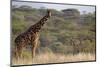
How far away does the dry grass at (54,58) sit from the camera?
254cm

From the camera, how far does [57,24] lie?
106 inches

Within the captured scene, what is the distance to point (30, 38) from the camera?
101 inches

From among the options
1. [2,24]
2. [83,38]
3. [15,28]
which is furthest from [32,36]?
[83,38]

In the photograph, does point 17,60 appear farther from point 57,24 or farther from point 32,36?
point 57,24

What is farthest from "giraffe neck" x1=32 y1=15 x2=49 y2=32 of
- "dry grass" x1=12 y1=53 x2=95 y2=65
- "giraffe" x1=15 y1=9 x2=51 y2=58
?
"dry grass" x1=12 y1=53 x2=95 y2=65

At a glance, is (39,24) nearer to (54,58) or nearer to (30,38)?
(30,38)

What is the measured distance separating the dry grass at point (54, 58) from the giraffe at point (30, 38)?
0.07 m

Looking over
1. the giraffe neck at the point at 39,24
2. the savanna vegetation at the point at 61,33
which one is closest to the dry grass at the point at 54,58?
the savanna vegetation at the point at 61,33

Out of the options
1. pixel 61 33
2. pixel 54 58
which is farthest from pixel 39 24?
pixel 54 58

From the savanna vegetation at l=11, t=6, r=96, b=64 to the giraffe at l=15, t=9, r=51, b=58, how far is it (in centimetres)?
4

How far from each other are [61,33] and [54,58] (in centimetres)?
33

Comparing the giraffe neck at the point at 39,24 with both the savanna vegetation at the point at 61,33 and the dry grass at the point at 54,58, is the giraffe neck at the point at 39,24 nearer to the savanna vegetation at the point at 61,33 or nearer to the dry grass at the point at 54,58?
the savanna vegetation at the point at 61,33

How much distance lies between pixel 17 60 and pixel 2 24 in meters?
0.46

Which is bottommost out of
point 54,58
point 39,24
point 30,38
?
point 54,58
